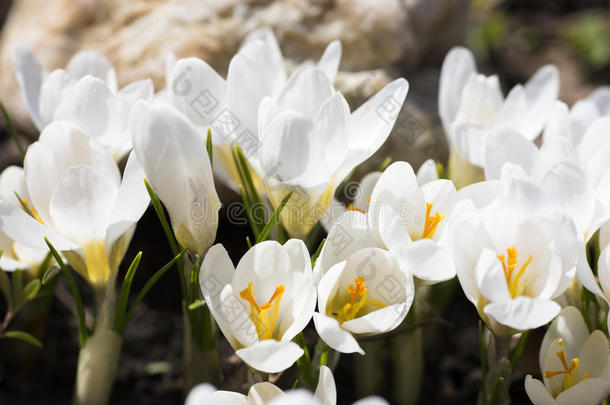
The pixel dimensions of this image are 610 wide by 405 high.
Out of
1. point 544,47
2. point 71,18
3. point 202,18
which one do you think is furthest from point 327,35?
point 544,47

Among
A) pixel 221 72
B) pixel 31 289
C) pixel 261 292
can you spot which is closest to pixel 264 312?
pixel 261 292

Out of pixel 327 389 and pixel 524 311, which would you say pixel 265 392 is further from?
pixel 524 311

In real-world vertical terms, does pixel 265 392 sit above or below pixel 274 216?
below

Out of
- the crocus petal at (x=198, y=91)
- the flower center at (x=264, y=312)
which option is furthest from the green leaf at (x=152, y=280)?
the crocus petal at (x=198, y=91)

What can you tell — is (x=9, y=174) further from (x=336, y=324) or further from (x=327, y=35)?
(x=327, y=35)

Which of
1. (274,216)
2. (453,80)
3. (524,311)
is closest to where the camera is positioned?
(524,311)

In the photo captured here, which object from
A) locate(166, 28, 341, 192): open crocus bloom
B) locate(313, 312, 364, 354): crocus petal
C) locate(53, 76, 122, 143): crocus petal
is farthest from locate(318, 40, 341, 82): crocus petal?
locate(313, 312, 364, 354): crocus petal
